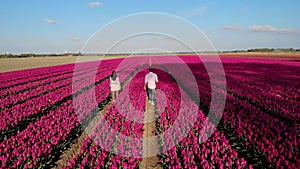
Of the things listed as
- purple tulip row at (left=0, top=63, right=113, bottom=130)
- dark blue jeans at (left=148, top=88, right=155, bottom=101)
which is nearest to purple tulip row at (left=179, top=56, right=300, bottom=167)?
dark blue jeans at (left=148, top=88, right=155, bottom=101)

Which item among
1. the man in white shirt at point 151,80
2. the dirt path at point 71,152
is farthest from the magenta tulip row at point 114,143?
the man in white shirt at point 151,80

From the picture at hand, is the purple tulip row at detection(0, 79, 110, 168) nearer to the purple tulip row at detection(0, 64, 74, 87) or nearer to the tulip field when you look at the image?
the tulip field

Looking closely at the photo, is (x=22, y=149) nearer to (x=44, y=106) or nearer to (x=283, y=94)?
(x=44, y=106)

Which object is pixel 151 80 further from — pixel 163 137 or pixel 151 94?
pixel 163 137

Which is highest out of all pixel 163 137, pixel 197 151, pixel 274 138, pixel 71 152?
pixel 274 138

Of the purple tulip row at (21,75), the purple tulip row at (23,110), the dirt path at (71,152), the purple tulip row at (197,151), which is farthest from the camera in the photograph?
the purple tulip row at (21,75)

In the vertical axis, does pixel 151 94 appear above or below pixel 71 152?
above

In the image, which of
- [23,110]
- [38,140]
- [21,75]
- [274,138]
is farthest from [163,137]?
[21,75]

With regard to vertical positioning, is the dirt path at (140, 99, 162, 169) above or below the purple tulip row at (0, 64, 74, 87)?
below

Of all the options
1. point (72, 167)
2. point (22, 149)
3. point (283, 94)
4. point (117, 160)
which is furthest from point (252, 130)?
point (283, 94)

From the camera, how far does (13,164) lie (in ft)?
15.0

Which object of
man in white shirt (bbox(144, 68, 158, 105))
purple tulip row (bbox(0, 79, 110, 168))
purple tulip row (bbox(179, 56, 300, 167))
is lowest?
purple tulip row (bbox(0, 79, 110, 168))

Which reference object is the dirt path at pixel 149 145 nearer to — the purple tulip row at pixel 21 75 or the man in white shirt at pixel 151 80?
the man in white shirt at pixel 151 80

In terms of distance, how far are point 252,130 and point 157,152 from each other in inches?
94.6
